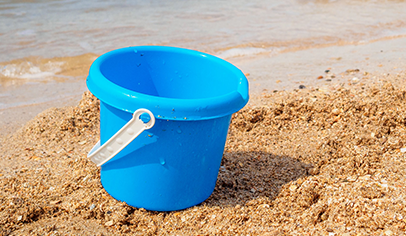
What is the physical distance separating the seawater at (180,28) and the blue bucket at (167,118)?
1953 mm

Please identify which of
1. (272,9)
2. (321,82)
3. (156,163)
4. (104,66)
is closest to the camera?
(156,163)

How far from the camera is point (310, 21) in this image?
6570 millimetres

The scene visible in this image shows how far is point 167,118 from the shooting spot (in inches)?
62.3

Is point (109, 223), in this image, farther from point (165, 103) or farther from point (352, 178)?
point (352, 178)

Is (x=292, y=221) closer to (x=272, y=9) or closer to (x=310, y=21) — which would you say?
(x=310, y=21)

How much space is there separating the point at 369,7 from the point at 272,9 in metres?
2.01

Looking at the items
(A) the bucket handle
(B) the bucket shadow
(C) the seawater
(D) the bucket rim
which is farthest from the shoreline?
(D) the bucket rim

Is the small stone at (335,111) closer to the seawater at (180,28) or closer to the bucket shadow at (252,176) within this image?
the bucket shadow at (252,176)

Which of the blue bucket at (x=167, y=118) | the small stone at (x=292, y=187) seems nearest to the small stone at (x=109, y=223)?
the blue bucket at (x=167, y=118)

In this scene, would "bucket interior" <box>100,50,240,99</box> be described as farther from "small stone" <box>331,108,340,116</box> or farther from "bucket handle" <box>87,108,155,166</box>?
"small stone" <box>331,108,340,116</box>

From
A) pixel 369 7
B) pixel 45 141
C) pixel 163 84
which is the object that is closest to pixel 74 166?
pixel 45 141

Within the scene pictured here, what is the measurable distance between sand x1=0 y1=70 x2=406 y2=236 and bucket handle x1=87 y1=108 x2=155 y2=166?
12.0 inches

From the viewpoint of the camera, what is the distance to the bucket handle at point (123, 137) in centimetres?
158

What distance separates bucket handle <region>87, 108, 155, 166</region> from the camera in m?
1.58
